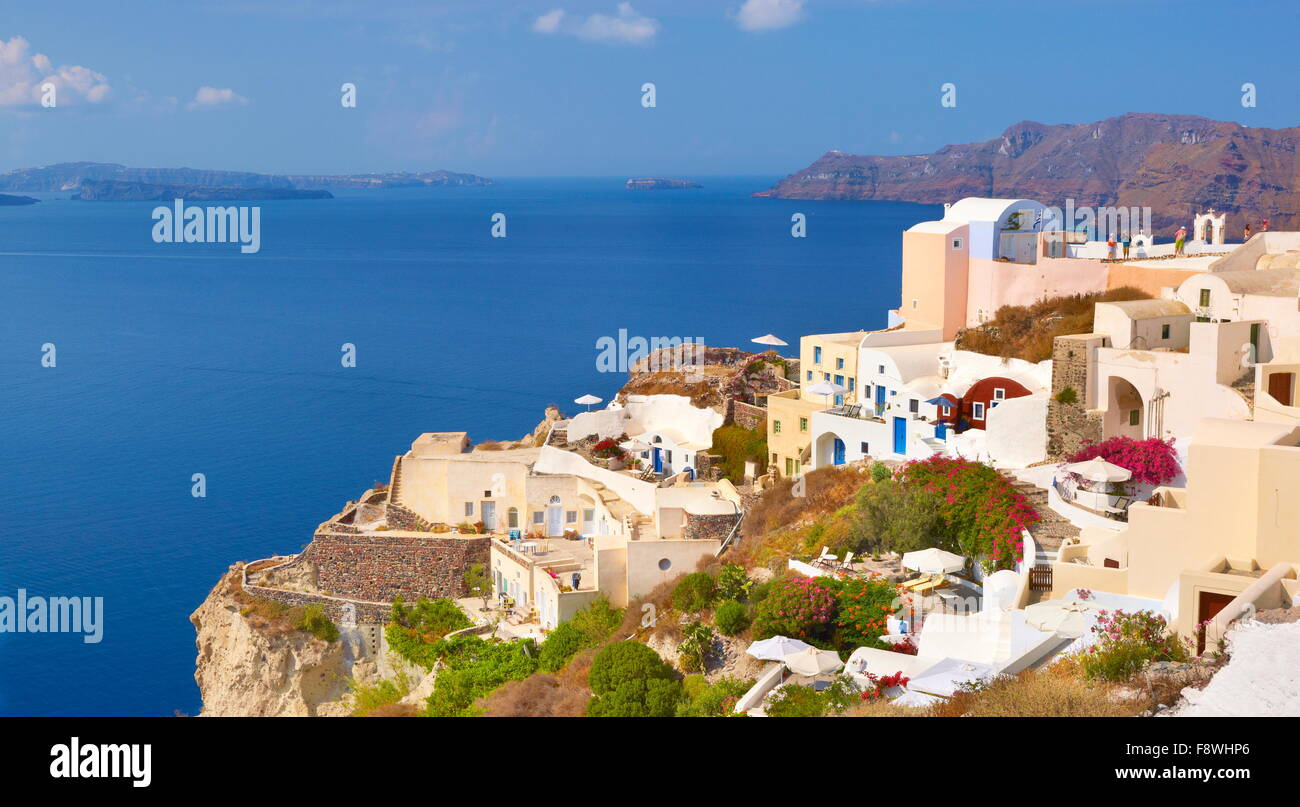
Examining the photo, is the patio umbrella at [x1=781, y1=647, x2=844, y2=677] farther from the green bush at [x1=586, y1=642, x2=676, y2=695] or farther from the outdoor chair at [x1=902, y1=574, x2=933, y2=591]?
the outdoor chair at [x1=902, y1=574, x2=933, y2=591]

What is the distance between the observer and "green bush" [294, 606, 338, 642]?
3247 centimetres

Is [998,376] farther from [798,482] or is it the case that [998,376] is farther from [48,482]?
[48,482]

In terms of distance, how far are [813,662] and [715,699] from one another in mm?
1531

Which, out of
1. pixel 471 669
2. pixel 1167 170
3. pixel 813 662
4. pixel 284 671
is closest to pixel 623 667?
pixel 813 662

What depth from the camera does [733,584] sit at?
23766 millimetres

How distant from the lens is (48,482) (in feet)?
200

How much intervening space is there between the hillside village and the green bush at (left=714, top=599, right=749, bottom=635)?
0.82 ft

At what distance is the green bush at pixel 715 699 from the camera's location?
17812mm

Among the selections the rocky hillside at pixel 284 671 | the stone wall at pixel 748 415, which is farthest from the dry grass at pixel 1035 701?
the rocky hillside at pixel 284 671

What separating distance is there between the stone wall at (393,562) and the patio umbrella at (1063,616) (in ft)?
63.0

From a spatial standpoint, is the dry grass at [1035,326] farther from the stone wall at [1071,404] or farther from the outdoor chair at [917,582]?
the outdoor chair at [917,582]

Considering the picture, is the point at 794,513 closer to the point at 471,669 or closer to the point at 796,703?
the point at 471,669

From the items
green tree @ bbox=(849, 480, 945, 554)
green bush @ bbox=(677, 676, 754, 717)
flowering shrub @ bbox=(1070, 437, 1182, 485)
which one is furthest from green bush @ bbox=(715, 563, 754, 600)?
flowering shrub @ bbox=(1070, 437, 1182, 485)
